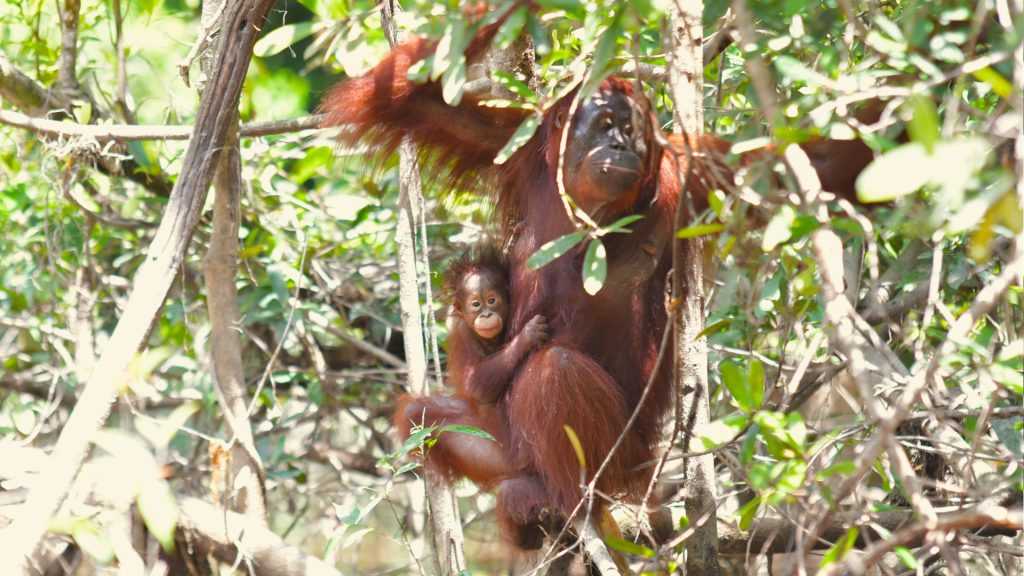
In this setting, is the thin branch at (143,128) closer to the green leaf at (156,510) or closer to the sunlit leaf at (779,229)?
the green leaf at (156,510)

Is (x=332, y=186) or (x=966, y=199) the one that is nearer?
(x=966, y=199)

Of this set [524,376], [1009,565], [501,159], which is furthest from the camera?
[524,376]

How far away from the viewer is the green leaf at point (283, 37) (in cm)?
289

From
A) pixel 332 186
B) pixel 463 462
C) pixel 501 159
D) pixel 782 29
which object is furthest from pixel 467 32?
pixel 332 186

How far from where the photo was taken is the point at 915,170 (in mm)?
1407

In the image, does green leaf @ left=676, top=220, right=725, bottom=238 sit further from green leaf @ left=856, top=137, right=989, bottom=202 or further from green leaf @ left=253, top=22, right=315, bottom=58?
green leaf @ left=253, top=22, right=315, bottom=58

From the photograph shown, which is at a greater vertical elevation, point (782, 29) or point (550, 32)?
point (550, 32)

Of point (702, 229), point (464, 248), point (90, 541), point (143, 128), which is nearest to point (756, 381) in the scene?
point (702, 229)

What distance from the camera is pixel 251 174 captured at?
485cm

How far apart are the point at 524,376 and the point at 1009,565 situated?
1635mm

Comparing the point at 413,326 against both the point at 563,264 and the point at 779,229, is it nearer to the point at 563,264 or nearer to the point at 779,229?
the point at 563,264

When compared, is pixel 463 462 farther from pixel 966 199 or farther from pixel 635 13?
pixel 966 199

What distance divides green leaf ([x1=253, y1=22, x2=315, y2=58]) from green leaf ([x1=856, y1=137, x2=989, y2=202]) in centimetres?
186

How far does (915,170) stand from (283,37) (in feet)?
6.70
